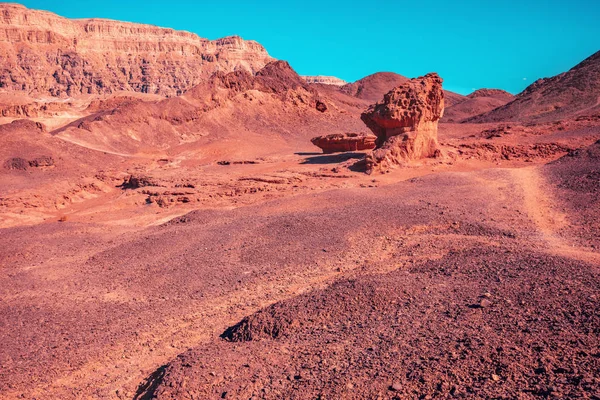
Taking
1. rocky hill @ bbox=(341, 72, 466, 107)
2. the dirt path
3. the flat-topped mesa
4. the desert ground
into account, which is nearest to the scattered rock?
the desert ground

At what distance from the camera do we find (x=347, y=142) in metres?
22.5

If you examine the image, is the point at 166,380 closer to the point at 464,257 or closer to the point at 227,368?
the point at 227,368

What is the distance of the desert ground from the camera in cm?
416

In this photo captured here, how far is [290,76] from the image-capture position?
4094 centimetres

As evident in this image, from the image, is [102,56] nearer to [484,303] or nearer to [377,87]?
[377,87]

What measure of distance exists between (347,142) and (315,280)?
1578 centimetres

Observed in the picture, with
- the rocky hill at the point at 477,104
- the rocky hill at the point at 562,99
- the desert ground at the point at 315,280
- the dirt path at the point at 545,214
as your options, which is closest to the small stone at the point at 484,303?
the desert ground at the point at 315,280

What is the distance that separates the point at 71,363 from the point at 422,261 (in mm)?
5032

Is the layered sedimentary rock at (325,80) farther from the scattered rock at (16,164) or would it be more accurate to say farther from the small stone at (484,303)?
the small stone at (484,303)

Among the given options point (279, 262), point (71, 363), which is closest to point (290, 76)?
point (279, 262)

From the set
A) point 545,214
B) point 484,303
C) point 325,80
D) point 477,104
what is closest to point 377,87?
point 477,104

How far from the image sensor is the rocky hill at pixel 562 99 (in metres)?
32.4

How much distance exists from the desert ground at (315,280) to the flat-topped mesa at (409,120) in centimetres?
27

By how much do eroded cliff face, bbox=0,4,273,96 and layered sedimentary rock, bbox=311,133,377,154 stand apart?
61.9 metres
